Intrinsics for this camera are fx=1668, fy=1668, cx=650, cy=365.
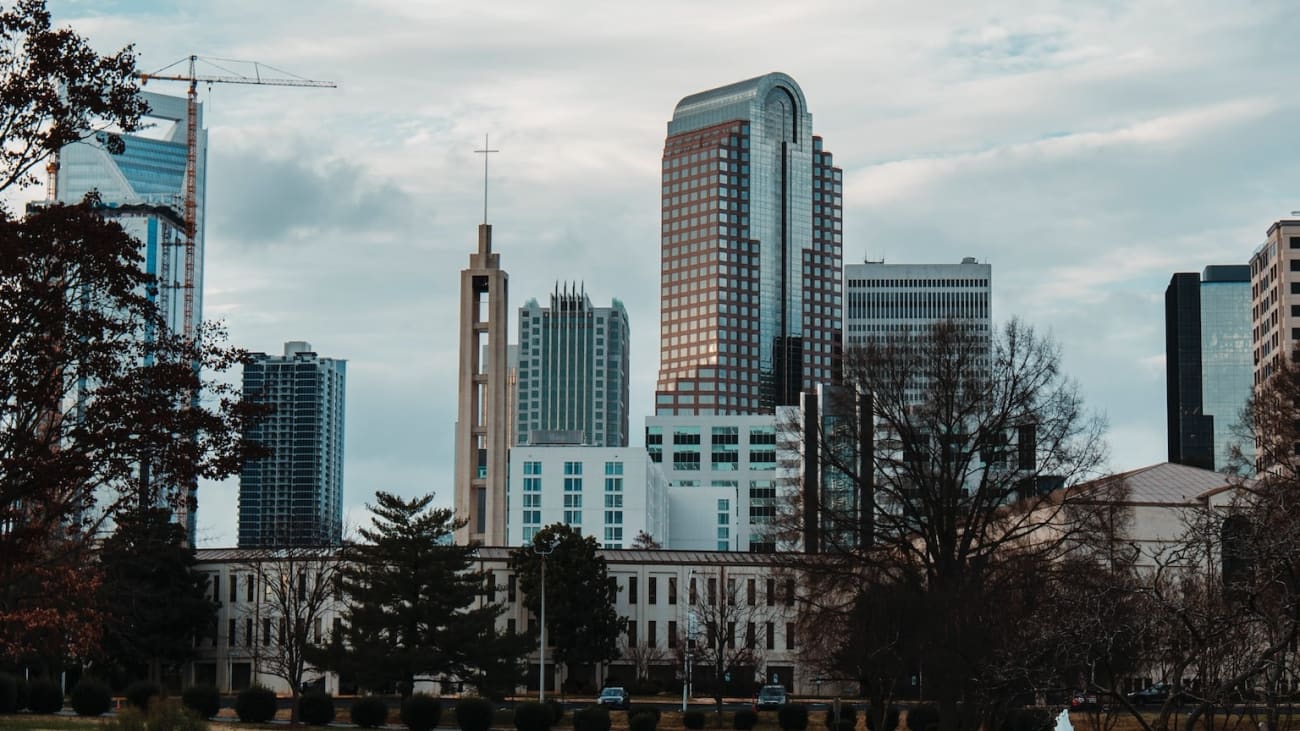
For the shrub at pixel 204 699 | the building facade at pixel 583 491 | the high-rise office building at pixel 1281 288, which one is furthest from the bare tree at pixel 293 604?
the high-rise office building at pixel 1281 288

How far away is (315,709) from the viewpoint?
6838cm

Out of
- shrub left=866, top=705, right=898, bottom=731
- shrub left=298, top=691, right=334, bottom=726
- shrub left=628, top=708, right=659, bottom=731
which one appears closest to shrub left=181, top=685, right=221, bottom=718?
shrub left=298, top=691, right=334, bottom=726

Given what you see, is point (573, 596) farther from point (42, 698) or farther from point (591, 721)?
point (42, 698)

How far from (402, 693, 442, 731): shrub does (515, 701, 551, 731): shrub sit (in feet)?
11.1

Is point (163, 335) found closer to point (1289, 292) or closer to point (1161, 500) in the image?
point (1161, 500)

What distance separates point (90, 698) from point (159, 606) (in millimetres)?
38461

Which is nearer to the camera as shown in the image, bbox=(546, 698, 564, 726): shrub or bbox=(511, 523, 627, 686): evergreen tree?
bbox=(546, 698, 564, 726): shrub

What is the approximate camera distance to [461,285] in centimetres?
13950

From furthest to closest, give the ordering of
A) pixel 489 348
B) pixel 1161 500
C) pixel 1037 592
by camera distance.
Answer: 1. pixel 489 348
2. pixel 1161 500
3. pixel 1037 592

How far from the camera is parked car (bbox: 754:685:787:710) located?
9131 centimetres

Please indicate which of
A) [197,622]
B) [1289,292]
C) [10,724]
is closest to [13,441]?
[10,724]

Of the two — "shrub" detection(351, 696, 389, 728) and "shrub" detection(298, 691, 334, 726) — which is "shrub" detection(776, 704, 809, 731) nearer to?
"shrub" detection(351, 696, 389, 728)

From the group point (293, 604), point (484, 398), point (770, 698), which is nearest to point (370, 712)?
point (293, 604)

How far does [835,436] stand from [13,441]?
32495 mm
